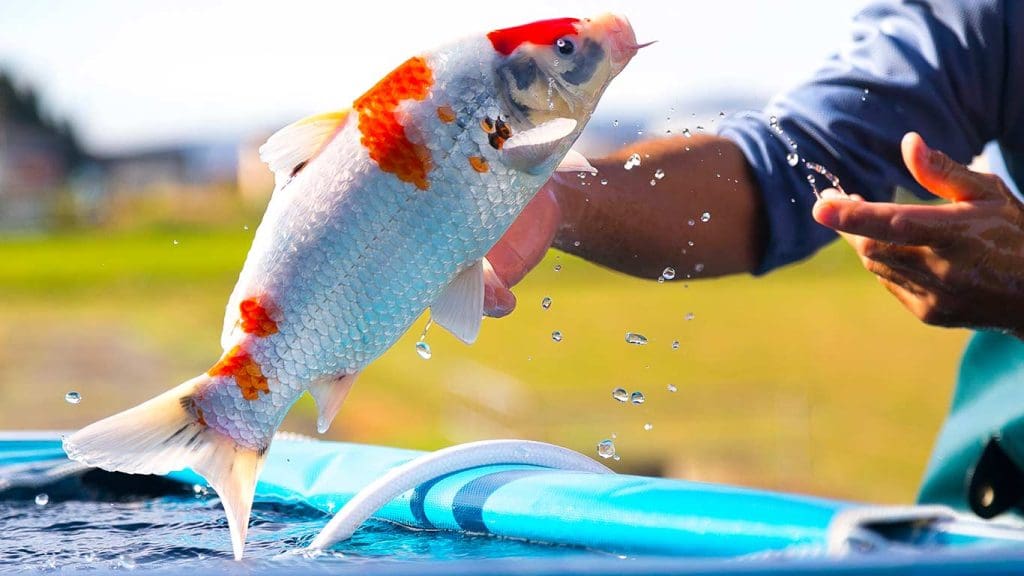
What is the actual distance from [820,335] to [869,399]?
15.0 feet

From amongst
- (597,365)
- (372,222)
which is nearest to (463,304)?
(372,222)

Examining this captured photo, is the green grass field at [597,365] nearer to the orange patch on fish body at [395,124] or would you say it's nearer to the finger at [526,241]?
the finger at [526,241]

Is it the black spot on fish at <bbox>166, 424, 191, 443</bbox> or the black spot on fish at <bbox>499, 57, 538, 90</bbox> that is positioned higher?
the black spot on fish at <bbox>499, 57, 538, 90</bbox>

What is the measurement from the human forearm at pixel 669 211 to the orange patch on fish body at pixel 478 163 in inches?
16.5

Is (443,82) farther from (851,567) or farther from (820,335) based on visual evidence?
(820,335)

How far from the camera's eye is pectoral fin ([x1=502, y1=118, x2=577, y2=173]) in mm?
863

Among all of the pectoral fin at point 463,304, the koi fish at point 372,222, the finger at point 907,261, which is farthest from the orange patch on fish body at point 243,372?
the finger at point 907,261

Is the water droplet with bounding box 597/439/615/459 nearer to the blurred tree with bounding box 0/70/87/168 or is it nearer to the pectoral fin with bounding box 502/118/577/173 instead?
the pectoral fin with bounding box 502/118/577/173

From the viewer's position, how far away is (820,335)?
83.8 feet

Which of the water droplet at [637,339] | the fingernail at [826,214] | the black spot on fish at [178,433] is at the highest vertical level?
the black spot on fish at [178,433]

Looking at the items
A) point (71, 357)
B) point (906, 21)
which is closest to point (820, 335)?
point (71, 357)

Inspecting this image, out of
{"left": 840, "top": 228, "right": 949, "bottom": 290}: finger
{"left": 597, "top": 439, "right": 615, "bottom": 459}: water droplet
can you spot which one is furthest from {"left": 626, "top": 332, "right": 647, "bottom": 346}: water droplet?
{"left": 840, "top": 228, "right": 949, "bottom": 290}: finger

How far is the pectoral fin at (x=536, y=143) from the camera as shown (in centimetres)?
86

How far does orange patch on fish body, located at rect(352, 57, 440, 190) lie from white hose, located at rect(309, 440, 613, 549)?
41cm
